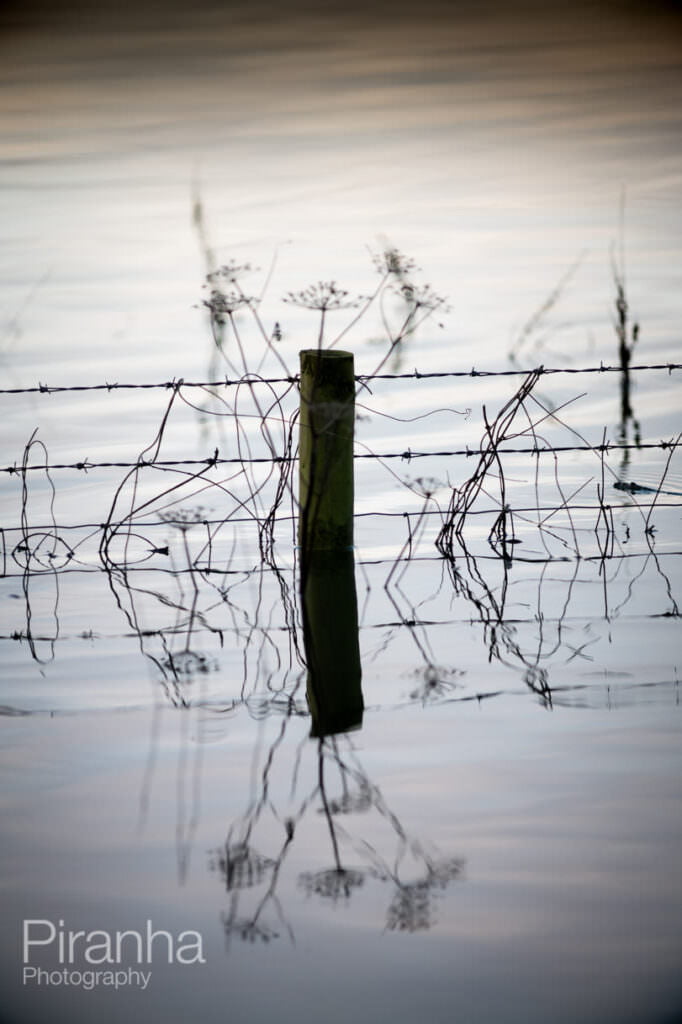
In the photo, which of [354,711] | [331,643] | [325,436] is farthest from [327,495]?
[354,711]

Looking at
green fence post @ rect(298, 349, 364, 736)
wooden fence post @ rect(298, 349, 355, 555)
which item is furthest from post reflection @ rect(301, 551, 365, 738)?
wooden fence post @ rect(298, 349, 355, 555)

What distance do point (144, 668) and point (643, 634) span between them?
4.81 feet

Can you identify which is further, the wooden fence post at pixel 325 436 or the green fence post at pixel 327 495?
the wooden fence post at pixel 325 436

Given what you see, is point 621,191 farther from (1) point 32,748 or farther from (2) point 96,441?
(1) point 32,748

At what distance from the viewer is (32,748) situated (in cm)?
291

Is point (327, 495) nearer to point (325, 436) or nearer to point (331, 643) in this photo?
point (325, 436)

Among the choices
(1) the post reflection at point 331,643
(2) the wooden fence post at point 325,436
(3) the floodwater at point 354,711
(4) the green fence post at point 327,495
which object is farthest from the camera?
(2) the wooden fence post at point 325,436

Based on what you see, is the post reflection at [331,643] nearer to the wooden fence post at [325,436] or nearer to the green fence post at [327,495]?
the green fence post at [327,495]

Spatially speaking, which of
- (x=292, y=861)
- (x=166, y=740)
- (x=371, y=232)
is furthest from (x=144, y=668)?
(x=371, y=232)

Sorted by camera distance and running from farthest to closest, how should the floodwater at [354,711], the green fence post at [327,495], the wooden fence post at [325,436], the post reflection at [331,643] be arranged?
the wooden fence post at [325,436], the green fence post at [327,495], the post reflection at [331,643], the floodwater at [354,711]

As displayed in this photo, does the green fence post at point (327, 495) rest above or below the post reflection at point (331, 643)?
above

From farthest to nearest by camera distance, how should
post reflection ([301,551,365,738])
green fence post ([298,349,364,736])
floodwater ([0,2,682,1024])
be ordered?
1. green fence post ([298,349,364,736])
2. post reflection ([301,551,365,738])
3. floodwater ([0,2,682,1024])

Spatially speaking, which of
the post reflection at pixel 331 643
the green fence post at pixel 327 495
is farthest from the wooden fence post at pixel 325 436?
the post reflection at pixel 331 643

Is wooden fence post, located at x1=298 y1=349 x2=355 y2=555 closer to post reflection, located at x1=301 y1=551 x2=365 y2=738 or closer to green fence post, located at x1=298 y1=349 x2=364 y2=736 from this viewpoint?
green fence post, located at x1=298 y1=349 x2=364 y2=736
